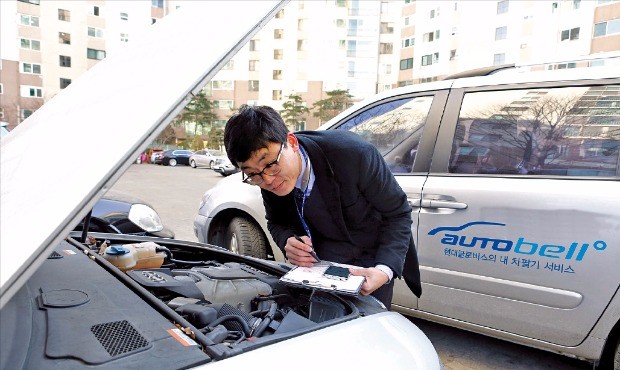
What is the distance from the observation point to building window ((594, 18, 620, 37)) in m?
27.7

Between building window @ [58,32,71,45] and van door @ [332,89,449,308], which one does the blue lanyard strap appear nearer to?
van door @ [332,89,449,308]

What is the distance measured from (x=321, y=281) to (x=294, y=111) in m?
41.0

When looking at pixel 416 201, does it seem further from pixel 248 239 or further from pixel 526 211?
pixel 248 239

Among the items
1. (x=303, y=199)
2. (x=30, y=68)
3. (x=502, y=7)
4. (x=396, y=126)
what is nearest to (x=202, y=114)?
(x=30, y=68)

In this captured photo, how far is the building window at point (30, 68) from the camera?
39.4 meters

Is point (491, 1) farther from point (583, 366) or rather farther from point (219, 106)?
point (583, 366)

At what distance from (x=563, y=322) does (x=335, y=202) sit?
1.56 metres

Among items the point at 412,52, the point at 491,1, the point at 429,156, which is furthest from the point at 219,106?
the point at 429,156

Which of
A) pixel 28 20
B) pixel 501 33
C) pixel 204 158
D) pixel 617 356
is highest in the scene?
pixel 28 20

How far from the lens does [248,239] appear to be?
3.72 metres

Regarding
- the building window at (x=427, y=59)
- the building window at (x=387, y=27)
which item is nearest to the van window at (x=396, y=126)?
the building window at (x=427, y=59)

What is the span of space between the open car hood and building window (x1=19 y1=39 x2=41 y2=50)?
47118mm

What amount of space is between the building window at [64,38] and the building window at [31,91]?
499cm

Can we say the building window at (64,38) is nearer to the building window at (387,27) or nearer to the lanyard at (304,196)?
the building window at (387,27)
